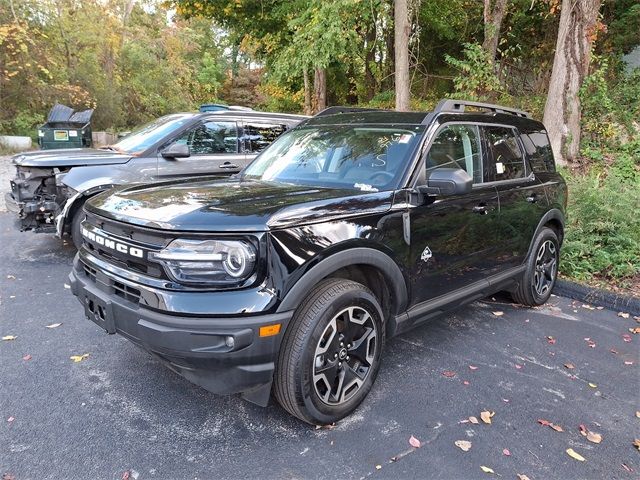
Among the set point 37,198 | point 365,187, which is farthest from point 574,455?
point 37,198

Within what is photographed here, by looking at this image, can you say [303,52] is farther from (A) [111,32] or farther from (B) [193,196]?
(A) [111,32]

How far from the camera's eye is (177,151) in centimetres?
563

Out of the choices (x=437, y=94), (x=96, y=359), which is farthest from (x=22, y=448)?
(x=437, y=94)

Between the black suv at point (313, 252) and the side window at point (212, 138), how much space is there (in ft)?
7.92

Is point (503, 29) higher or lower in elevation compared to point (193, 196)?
higher

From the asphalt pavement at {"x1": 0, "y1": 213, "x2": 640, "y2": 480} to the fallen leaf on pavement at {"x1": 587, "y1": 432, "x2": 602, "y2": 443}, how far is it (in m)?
0.03

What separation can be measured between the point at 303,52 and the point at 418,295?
27.8 feet

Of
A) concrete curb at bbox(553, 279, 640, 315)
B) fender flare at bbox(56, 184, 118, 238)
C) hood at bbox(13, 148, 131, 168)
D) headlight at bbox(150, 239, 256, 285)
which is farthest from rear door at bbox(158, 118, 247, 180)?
concrete curb at bbox(553, 279, 640, 315)

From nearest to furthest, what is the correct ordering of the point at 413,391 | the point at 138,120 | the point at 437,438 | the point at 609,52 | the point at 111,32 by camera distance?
the point at 437,438
the point at 413,391
the point at 609,52
the point at 111,32
the point at 138,120

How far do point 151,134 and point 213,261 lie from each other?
451 centimetres

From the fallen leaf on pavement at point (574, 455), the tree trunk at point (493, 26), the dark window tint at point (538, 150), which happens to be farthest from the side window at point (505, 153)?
the tree trunk at point (493, 26)

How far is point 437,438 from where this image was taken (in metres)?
2.68

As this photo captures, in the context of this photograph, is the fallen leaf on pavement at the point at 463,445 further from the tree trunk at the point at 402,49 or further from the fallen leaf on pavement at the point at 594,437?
the tree trunk at the point at 402,49

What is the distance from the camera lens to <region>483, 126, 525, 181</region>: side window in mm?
4012
